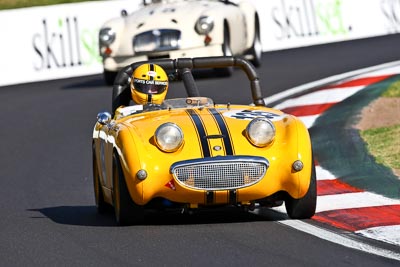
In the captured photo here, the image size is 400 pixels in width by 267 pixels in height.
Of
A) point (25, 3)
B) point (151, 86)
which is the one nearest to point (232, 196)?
point (151, 86)

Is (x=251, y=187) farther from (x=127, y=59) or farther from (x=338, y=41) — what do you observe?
(x=338, y=41)

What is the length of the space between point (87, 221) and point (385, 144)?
11.4 feet

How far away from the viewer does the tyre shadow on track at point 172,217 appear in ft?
28.8

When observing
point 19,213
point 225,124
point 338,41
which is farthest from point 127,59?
point 225,124

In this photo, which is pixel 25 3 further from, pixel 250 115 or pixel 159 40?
pixel 250 115

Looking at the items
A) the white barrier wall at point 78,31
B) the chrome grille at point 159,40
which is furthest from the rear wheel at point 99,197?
the white barrier wall at point 78,31

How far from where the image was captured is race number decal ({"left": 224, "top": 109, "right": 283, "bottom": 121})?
29.1ft

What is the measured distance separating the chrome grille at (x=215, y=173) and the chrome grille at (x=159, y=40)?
10.1 meters

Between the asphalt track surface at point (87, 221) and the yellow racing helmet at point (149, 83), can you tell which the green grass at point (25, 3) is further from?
the yellow racing helmet at point (149, 83)

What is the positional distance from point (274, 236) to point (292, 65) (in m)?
12.7

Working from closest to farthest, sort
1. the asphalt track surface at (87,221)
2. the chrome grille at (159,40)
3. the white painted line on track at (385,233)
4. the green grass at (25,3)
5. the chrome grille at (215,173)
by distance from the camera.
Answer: the asphalt track surface at (87,221) → the white painted line on track at (385,233) → the chrome grille at (215,173) → the chrome grille at (159,40) → the green grass at (25,3)

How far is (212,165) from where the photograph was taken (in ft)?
27.1

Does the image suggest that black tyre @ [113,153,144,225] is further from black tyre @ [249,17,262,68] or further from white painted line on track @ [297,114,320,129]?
black tyre @ [249,17,262,68]

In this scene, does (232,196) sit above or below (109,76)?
above
